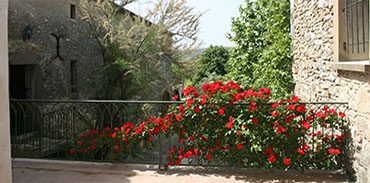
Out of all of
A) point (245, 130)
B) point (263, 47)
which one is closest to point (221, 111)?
point (245, 130)

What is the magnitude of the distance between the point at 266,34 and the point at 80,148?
5586 mm

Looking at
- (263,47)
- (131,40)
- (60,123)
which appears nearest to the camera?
(60,123)

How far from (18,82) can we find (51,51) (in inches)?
42.1

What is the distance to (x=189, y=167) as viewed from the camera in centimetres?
458

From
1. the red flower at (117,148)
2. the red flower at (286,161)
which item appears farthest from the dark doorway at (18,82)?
the red flower at (286,161)

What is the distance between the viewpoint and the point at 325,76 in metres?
5.12

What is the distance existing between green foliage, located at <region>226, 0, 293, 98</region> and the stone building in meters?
3.93

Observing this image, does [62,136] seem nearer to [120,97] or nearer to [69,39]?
[120,97]

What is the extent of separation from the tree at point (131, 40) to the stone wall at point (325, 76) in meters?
3.30

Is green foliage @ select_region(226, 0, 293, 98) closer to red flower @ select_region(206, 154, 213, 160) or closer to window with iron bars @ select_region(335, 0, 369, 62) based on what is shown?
window with iron bars @ select_region(335, 0, 369, 62)

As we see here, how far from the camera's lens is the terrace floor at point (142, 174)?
4141 mm

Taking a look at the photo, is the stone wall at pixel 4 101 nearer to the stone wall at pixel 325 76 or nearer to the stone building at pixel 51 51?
the stone wall at pixel 325 76

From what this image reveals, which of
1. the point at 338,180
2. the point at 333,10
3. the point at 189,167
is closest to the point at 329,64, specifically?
the point at 333,10

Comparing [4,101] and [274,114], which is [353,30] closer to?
[274,114]
